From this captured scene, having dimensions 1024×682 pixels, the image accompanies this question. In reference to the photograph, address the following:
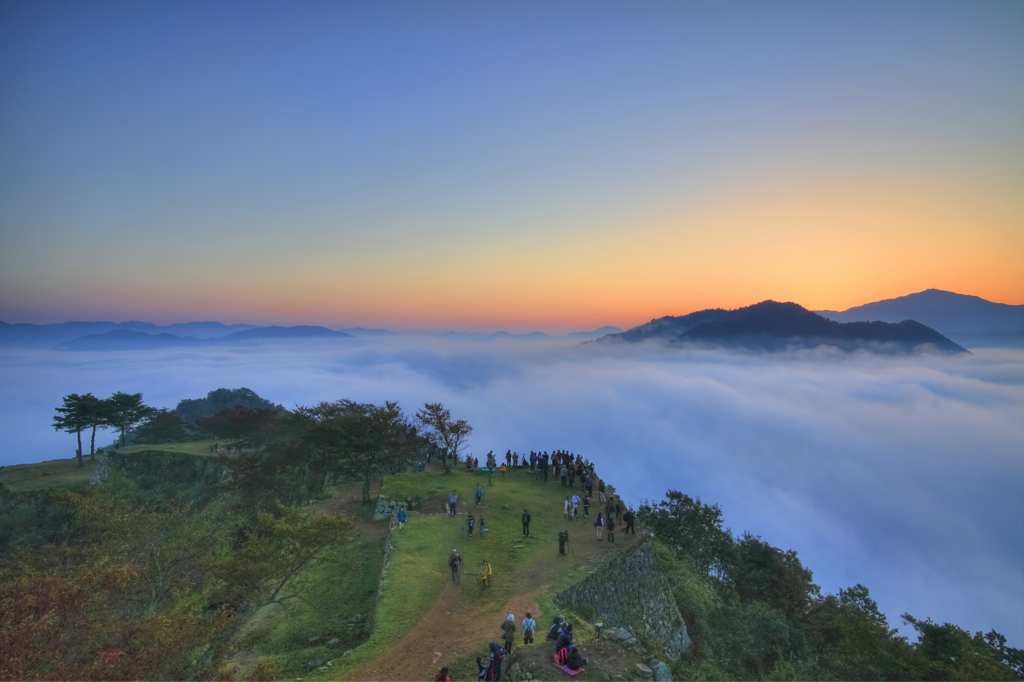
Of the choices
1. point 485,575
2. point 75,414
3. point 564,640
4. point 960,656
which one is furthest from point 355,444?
point 75,414

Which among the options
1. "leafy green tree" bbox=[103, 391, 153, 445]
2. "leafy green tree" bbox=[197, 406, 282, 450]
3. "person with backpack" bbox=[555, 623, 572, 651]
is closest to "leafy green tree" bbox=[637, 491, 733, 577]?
"person with backpack" bbox=[555, 623, 572, 651]

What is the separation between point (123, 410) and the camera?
181 feet

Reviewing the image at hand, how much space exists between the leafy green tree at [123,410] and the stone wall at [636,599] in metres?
59.6

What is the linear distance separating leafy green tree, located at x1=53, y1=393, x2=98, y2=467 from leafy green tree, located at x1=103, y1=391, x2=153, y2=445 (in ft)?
5.58

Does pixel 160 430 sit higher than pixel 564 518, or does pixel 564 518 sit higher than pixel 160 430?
pixel 564 518

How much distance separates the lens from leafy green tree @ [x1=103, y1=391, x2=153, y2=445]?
54.1m

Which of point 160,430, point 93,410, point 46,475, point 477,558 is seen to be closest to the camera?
point 477,558

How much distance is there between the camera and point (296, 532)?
14.5 meters

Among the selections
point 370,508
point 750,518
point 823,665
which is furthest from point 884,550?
point 370,508

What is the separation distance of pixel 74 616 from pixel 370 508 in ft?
59.6

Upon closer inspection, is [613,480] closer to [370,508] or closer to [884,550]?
[884,550]

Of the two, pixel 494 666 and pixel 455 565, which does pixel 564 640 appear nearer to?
pixel 494 666

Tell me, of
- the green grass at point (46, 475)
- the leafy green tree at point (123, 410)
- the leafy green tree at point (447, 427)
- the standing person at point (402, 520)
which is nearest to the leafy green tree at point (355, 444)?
the leafy green tree at point (447, 427)

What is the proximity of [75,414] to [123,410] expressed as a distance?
14.0 ft
